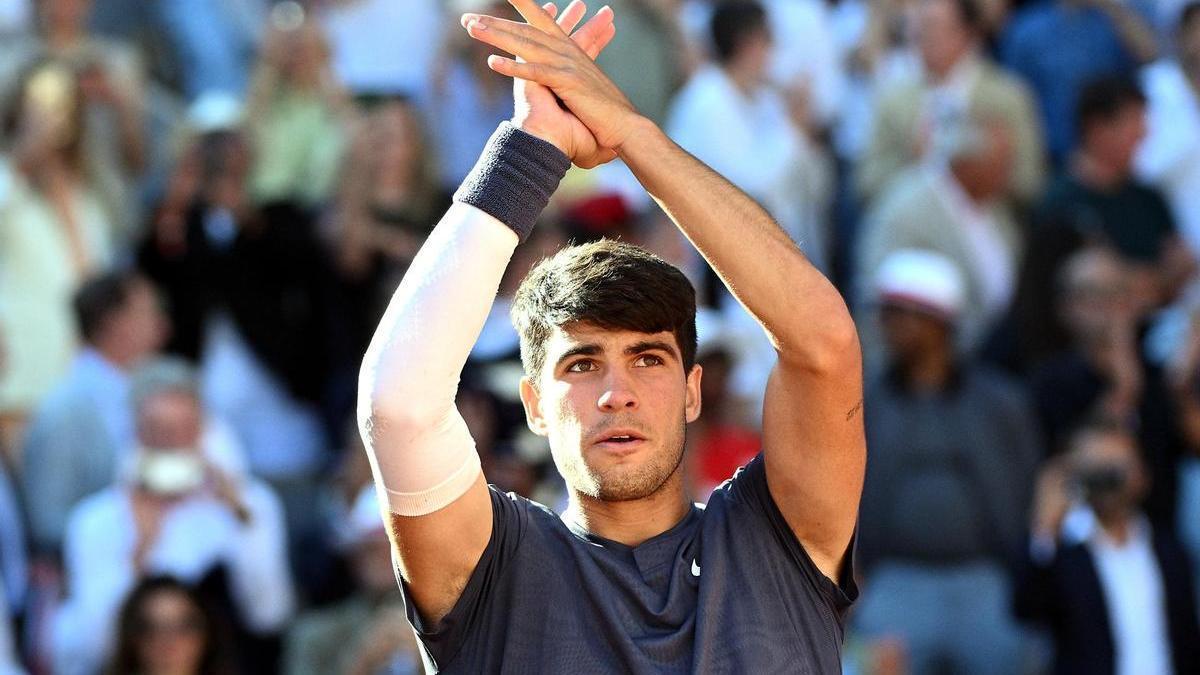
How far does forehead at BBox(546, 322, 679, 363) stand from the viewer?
3.42 metres

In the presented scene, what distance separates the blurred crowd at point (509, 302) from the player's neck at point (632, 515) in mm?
3339

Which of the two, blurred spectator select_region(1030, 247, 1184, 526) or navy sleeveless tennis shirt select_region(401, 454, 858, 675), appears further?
blurred spectator select_region(1030, 247, 1184, 526)

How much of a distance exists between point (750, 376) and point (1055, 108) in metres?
2.77

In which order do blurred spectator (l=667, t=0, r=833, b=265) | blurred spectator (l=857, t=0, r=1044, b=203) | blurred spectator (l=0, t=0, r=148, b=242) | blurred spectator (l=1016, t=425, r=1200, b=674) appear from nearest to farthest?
blurred spectator (l=1016, t=425, r=1200, b=674) → blurred spectator (l=0, t=0, r=148, b=242) → blurred spectator (l=667, t=0, r=833, b=265) → blurred spectator (l=857, t=0, r=1044, b=203)

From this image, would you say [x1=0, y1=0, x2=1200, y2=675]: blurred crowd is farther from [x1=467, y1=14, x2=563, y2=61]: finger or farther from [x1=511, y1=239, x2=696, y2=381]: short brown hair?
[x1=467, y1=14, x2=563, y2=61]: finger

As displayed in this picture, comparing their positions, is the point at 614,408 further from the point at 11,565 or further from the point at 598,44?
the point at 11,565

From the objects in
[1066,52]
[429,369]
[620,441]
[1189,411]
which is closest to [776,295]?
[620,441]

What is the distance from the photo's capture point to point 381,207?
8.36m

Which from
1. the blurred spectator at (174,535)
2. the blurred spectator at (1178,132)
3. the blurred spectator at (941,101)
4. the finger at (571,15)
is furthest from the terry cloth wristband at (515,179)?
the blurred spectator at (1178,132)

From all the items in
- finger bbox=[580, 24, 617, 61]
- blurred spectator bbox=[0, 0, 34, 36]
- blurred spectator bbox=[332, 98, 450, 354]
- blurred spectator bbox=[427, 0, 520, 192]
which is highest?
blurred spectator bbox=[427, 0, 520, 192]

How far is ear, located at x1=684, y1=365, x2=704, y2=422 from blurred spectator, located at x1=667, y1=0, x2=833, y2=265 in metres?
5.77

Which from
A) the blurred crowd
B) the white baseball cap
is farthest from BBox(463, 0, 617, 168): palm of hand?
the white baseball cap

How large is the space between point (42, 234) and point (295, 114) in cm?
130

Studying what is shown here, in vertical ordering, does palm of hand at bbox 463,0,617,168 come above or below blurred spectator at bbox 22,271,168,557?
above
